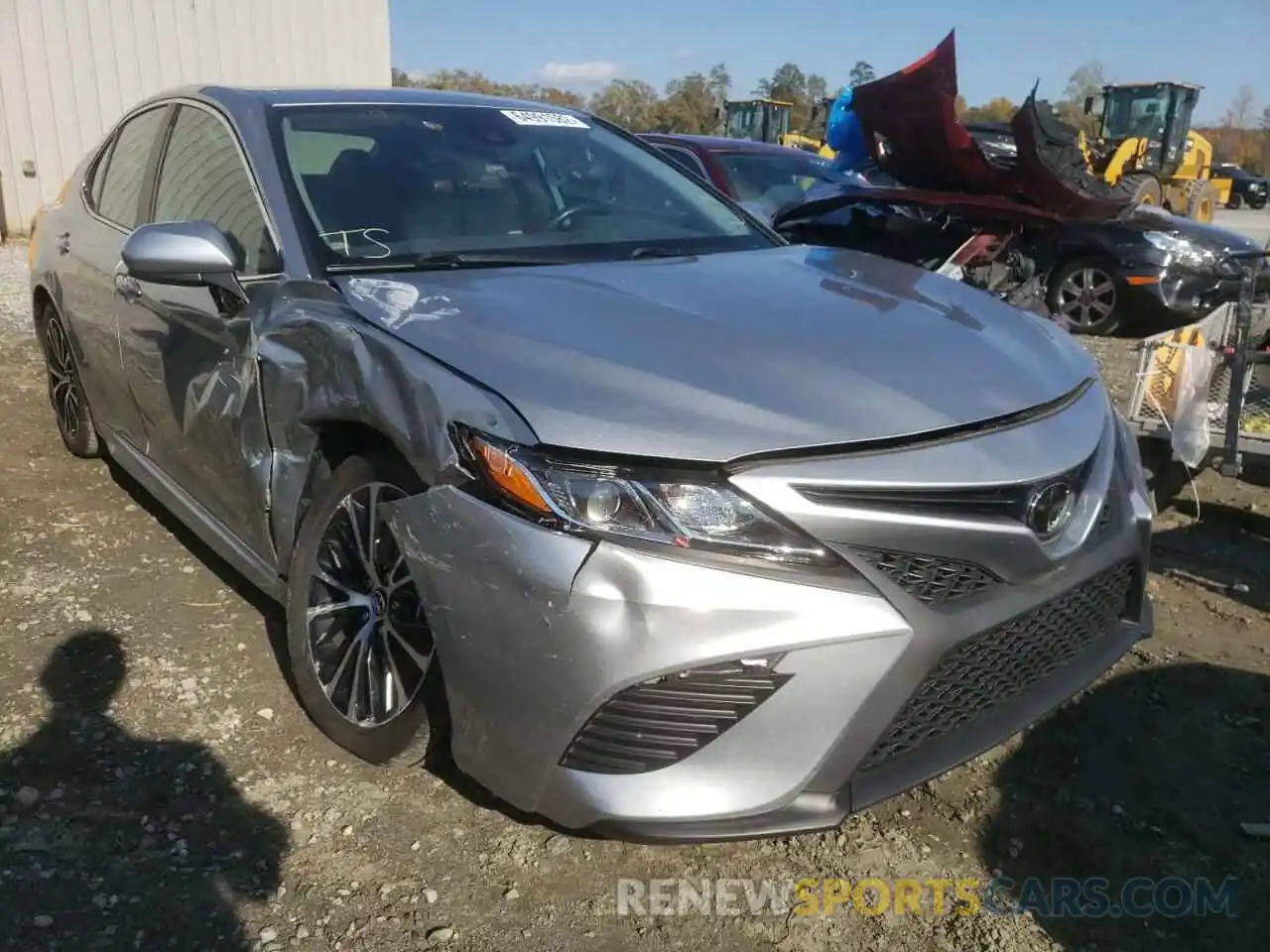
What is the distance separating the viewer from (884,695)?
1.86 metres

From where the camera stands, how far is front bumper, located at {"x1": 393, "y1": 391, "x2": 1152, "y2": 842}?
1.82 m

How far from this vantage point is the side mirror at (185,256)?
2.67 metres

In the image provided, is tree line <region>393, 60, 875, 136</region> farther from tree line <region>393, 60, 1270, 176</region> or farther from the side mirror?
the side mirror

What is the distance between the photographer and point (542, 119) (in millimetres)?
3557

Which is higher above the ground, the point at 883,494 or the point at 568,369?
the point at 568,369

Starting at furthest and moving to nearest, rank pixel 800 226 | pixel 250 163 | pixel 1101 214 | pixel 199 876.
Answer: pixel 1101 214 → pixel 800 226 → pixel 250 163 → pixel 199 876

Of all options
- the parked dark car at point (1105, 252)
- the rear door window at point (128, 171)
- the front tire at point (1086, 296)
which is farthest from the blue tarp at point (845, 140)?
the rear door window at point (128, 171)

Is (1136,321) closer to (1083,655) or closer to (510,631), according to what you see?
(1083,655)

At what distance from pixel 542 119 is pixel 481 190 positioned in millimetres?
607

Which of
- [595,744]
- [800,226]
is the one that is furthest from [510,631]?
[800,226]

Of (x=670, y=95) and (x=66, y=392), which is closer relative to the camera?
(x=66, y=392)

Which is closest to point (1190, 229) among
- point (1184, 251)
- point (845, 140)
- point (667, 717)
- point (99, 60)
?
point (1184, 251)

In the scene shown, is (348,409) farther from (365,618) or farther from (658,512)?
(658,512)

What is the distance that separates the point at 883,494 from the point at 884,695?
35 cm
